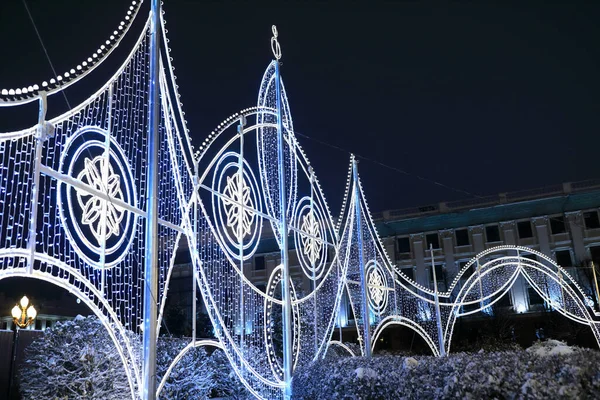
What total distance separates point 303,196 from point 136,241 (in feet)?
16.5

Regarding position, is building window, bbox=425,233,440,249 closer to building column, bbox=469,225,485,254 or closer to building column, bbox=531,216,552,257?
building column, bbox=469,225,485,254

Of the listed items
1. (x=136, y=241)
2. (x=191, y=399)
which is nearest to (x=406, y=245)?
(x=191, y=399)

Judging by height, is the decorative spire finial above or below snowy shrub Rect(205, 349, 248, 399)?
above

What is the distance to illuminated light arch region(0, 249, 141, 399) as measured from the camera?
153 inches

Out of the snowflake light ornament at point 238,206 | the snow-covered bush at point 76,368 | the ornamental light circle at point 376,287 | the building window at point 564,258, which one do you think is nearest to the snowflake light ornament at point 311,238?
the ornamental light circle at point 376,287

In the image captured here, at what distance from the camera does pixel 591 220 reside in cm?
2698

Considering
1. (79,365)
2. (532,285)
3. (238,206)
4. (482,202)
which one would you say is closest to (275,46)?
(238,206)

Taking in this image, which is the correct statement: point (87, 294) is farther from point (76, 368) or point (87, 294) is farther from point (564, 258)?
point (564, 258)

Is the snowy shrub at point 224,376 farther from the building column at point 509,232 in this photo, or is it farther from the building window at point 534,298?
the building column at point 509,232

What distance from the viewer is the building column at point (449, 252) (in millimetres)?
28984

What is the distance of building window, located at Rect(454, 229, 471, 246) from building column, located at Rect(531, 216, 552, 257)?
3473 millimetres

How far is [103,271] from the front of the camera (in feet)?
15.3

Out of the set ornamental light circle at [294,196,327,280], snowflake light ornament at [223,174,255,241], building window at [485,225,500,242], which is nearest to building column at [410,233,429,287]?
building window at [485,225,500,242]

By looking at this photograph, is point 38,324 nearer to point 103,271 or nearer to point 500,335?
point 500,335
